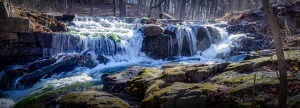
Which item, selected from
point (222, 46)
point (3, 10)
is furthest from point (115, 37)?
point (222, 46)

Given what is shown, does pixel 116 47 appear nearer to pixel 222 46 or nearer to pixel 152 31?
pixel 152 31

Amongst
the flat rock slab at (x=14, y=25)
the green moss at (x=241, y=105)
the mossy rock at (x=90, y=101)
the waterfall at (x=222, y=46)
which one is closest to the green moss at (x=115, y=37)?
the flat rock slab at (x=14, y=25)

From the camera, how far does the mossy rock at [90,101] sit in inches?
186

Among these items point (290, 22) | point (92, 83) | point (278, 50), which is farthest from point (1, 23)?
point (290, 22)

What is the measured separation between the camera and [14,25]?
1167 cm

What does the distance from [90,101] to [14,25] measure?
8.71 m

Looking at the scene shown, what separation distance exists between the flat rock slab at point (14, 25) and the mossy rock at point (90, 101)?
8069 mm

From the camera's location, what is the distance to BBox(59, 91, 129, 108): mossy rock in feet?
15.5

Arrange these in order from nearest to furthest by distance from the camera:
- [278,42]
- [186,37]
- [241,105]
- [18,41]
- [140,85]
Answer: [278,42] < [241,105] < [140,85] < [18,41] < [186,37]

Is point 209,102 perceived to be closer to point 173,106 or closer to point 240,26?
point 173,106

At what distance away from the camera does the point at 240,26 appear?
17047 mm

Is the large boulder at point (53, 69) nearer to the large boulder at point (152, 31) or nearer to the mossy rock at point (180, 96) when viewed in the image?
the large boulder at point (152, 31)

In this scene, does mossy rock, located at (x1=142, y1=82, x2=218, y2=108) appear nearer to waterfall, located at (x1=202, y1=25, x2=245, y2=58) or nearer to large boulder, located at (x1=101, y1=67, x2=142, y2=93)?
large boulder, located at (x1=101, y1=67, x2=142, y2=93)

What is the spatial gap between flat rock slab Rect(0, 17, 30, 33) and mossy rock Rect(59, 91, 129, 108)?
807 cm
